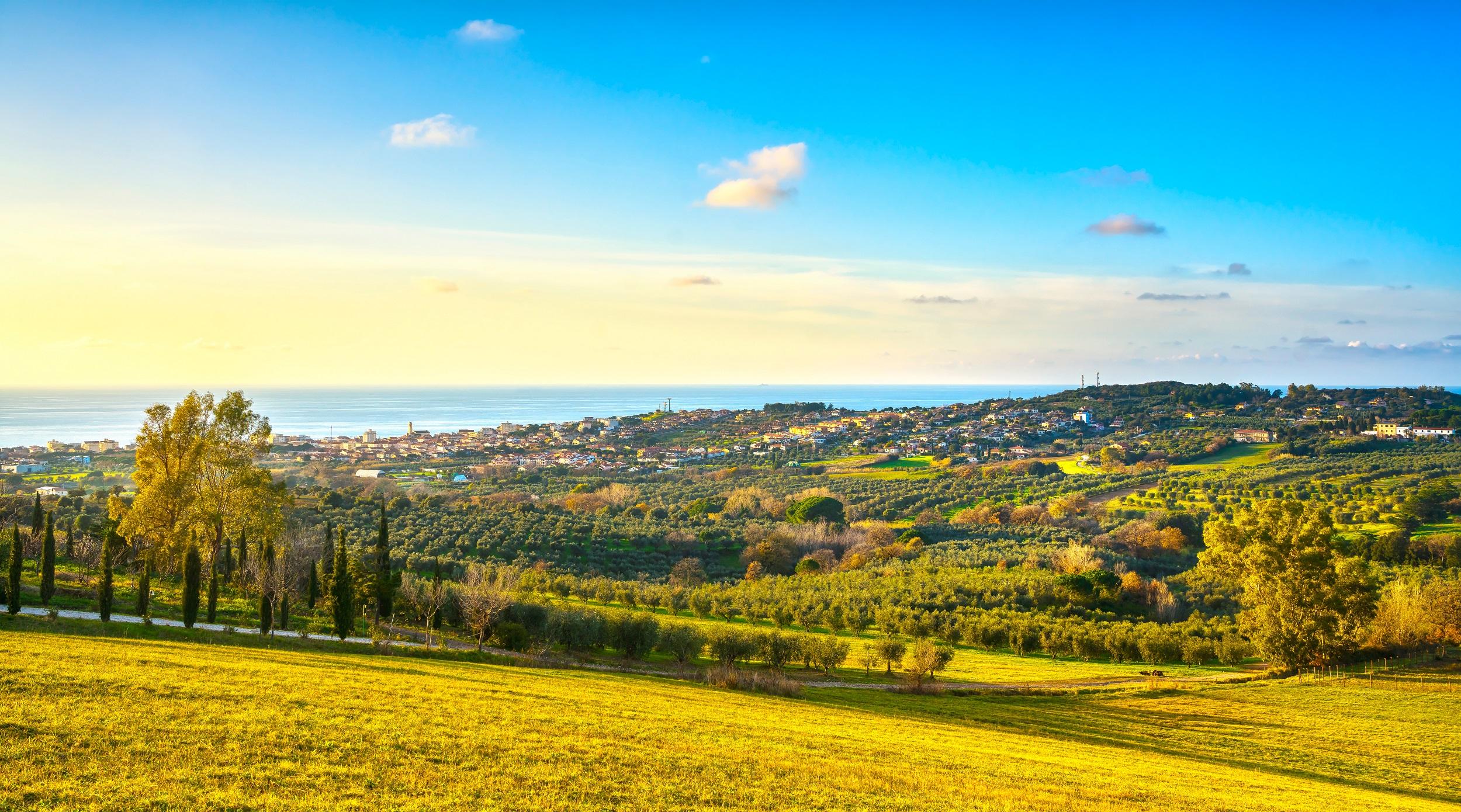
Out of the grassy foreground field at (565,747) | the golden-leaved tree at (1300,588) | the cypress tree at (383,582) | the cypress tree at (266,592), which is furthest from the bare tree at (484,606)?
the golden-leaved tree at (1300,588)

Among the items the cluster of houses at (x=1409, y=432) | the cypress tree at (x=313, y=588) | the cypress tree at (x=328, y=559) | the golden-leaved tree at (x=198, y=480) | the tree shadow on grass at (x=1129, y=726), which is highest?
the cluster of houses at (x=1409, y=432)

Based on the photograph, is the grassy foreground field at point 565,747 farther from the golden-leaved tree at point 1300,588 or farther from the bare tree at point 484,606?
the golden-leaved tree at point 1300,588

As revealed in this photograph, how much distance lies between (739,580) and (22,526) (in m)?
44.1

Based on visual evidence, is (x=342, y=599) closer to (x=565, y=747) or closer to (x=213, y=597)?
(x=213, y=597)

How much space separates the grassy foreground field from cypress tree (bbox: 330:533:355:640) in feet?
17.5

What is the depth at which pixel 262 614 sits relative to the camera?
25.2 m

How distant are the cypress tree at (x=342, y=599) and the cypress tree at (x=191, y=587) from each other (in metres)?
4.10

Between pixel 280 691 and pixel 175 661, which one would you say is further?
pixel 175 661

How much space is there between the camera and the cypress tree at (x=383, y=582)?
92.7ft

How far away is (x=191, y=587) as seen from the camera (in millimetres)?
25609

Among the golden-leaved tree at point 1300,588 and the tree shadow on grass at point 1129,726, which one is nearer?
the tree shadow on grass at point 1129,726

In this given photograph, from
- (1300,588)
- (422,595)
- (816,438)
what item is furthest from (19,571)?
(816,438)

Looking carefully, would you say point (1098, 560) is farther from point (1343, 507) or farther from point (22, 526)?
point (22, 526)

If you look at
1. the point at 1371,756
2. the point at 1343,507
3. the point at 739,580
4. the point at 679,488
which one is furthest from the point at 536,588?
the point at 1343,507
